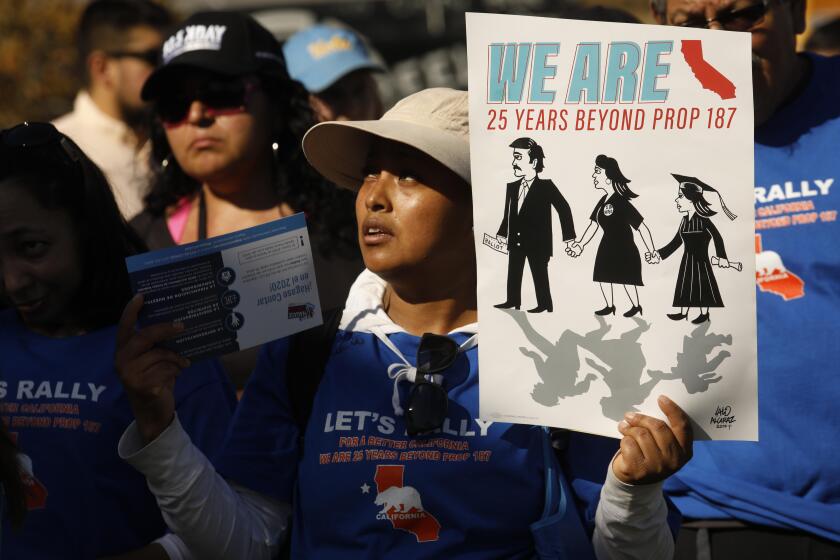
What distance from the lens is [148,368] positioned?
2.58 metres

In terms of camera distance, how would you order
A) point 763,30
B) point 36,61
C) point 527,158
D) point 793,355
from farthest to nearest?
point 36,61
point 763,30
point 793,355
point 527,158

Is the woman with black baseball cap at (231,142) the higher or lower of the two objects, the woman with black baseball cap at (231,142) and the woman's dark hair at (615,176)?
the higher

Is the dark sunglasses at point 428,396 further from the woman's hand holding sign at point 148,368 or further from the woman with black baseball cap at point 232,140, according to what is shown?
the woman with black baseball cap at point 232,140

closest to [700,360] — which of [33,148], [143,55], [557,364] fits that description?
[557,364]

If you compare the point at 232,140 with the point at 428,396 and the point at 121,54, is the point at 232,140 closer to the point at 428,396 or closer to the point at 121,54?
the point at 428,396

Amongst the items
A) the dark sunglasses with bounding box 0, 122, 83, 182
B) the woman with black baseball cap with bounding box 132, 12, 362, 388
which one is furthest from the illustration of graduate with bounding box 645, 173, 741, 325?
the woman with black baseball cap with bounding box 132, 12, 362, 388

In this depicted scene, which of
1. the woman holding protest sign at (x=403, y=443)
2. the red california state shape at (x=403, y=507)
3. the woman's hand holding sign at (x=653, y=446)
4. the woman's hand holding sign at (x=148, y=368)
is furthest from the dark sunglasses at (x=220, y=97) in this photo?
the woman's hand holding sign at (x=653, y=446)

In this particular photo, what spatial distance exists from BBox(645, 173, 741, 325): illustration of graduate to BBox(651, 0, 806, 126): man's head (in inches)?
36.2

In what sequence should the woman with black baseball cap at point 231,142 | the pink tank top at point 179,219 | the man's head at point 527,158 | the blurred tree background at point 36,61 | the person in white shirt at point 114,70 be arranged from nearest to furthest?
the man's head at point 527,158 < the woman with black baseball cap at point 231,142 < the pink tank top at point 179,219 < the person in white shirt at point 114,70 < the blurred tree background at point 36,61

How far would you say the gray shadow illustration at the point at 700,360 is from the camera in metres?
2.49

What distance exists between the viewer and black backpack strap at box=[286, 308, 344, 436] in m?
2.79

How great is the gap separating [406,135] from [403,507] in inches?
32.4

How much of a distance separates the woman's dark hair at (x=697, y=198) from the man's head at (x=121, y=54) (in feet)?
13.3

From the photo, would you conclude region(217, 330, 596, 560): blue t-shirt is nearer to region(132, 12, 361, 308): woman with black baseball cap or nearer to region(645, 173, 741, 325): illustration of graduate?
region(645, 173, 741, 325): illustration of graduate
